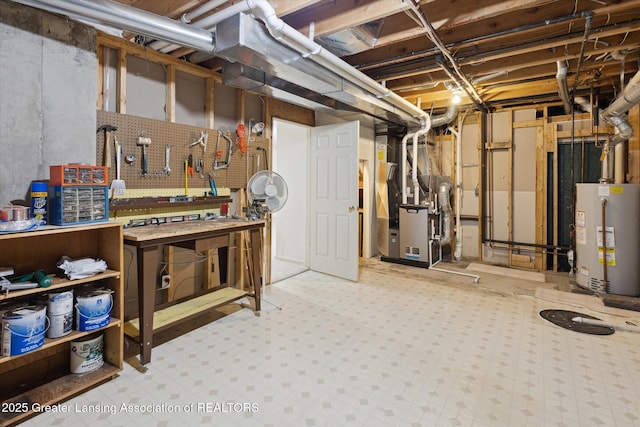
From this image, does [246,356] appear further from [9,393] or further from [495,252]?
[495,252]

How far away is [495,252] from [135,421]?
5310 millimetres

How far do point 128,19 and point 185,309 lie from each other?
2100 mm

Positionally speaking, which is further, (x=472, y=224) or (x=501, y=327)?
(x=472, y=224)

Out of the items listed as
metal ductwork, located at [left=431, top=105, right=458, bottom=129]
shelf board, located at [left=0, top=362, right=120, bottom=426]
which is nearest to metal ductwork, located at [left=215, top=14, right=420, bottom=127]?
metal ductwork, located at [left=431, top=105, right=458, bottom=129]

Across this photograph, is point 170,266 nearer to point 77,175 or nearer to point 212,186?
point 212,186

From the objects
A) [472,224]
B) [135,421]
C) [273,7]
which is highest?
[273,7]

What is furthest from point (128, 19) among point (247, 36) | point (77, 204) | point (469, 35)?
point (469, 35)

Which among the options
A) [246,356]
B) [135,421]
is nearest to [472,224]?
[246,356]

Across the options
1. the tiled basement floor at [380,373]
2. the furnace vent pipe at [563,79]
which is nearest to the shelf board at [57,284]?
the tiled basement floor at [380,373]

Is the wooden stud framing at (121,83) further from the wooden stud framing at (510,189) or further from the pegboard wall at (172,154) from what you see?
the wooden stud framing at (510,189)

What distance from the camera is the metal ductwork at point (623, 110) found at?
3.11m

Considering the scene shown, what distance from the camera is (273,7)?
2.23 meters

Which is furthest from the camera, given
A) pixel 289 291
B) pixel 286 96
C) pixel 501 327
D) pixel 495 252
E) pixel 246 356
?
pixel 495 252

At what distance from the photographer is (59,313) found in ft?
6.13
